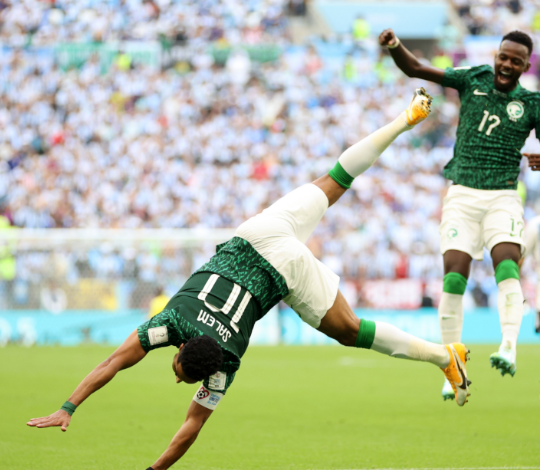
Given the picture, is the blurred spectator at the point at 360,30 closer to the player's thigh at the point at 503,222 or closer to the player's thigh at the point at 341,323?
the player's thigh at the point at 503,222

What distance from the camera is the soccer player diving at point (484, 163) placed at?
22.7 ft

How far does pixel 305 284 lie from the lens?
5609mm

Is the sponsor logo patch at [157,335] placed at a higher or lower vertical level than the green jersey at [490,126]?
lower

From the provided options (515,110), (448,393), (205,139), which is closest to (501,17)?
(205,139)

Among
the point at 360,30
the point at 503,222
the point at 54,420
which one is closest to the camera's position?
the point at 54,420

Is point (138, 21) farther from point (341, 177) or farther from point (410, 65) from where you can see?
point (341, 177)

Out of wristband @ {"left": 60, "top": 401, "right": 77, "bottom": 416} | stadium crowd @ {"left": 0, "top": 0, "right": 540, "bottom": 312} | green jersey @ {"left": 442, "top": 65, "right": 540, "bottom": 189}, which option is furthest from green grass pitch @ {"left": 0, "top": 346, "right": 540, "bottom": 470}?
stadium crowd @ {"left": 0, "top": 0, "right": 540, "bottom": 312}

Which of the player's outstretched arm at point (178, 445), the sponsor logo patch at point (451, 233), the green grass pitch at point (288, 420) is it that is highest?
the sponsor logo patch at point (451, 233)

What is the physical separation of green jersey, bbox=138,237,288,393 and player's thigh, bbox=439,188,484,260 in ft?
6.97

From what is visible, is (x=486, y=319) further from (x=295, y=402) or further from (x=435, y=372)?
(x=295, y=402)

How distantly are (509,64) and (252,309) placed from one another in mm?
3227

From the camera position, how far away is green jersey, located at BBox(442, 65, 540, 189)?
23.1 ft

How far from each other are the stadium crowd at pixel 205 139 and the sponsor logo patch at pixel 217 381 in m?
13.4

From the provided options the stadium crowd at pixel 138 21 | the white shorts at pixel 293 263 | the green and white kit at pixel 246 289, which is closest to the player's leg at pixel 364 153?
the green and white kit at pixel 246 289
